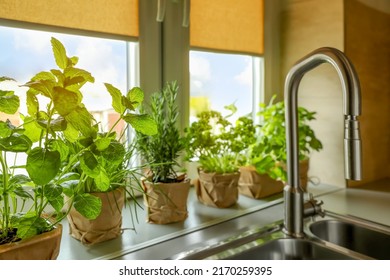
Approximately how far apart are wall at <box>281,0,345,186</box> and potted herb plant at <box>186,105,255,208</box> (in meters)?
0.40

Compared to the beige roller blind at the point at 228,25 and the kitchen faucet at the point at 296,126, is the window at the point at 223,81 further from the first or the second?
the kitchen faucet at the point at 296,126

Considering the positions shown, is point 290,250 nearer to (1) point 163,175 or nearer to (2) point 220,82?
(1) point 163,175

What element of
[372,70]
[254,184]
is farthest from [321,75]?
[254,184]

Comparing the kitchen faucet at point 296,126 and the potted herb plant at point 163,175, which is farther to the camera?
the potted herb plant at point 163,175

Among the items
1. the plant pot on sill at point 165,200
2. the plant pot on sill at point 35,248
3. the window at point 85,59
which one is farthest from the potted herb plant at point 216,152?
the plant pot on sill at point 35,248

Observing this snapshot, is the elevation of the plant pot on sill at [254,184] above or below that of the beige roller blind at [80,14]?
below

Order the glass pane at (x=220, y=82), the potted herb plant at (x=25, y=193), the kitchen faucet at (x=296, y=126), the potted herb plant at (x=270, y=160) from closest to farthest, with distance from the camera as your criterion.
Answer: the potted herb plant at (x=25, y=193) → the kitchen faucet at (x=296, y=126) → the potted herb plant at (x=270, y=160) → the glass pane at (x=220, y=82)

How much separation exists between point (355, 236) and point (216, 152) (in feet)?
1.45

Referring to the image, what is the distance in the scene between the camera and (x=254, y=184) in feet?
3.85

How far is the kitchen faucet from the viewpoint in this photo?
0.71 metres

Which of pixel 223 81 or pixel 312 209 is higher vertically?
pixel 223 81

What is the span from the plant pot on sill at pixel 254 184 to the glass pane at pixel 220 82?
26 cm

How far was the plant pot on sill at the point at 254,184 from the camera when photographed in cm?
117

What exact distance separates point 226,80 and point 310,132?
1.23 ft
